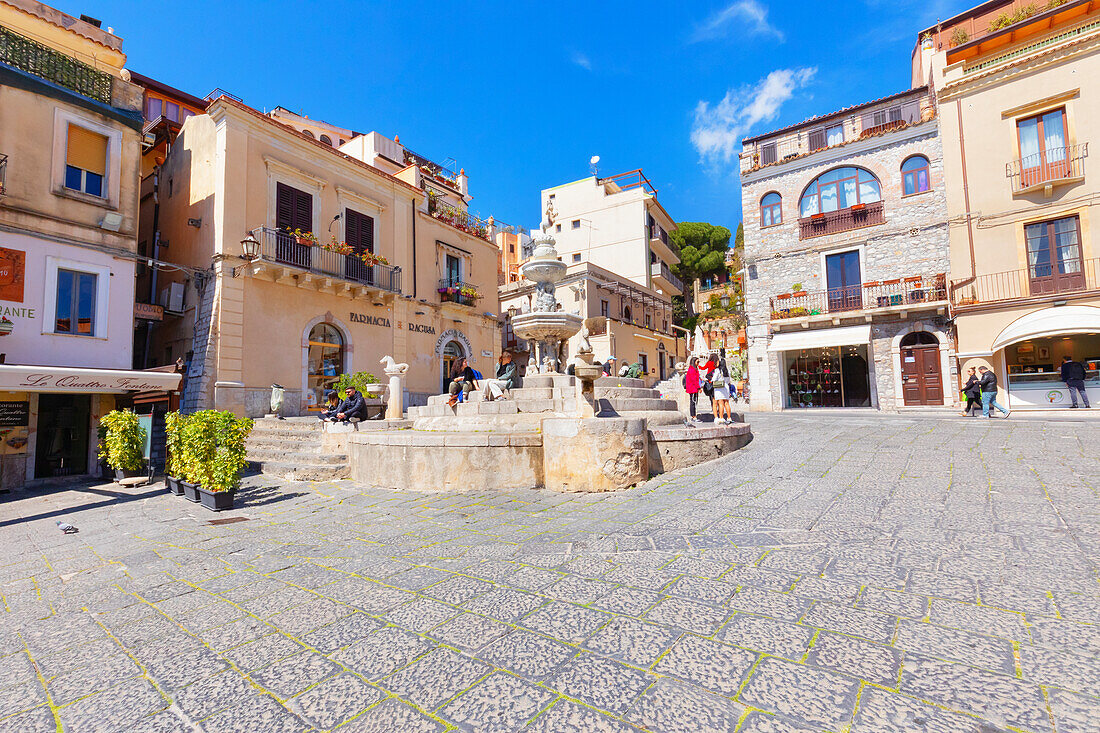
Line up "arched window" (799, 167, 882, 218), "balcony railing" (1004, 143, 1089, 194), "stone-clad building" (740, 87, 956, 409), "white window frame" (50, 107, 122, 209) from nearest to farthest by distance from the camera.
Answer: "white window frame" (50, 107, 122, 209)
"balcony railing" (1004, 143, 1089, 194)
"stone-clad building" (740, 87, 956, 409)
"arched window" (799, 167, 882, 218)

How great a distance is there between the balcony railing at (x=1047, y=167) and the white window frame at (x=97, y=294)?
27.4 metres

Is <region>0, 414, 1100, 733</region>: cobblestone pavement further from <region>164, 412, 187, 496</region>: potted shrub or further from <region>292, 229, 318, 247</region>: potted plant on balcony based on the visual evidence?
<region>292, 229, 318, 247</region>: potted plant on balcony

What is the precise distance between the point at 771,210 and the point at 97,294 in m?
23.8

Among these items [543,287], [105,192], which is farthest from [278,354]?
[543,287]

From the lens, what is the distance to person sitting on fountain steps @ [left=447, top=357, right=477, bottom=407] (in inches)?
385

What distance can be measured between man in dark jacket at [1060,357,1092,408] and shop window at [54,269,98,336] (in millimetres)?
26321

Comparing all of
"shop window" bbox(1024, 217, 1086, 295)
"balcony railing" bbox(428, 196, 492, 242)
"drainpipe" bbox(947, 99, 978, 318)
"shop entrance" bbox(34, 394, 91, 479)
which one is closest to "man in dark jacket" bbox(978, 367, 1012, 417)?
"drainpipe" bbox(947, 99, 978, 318)

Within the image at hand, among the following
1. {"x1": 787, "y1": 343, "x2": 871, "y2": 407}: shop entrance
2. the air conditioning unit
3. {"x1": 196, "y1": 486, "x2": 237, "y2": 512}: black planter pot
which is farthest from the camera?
{"x1": 787, "y1": 343, "x2": 871, "y2": 407}: shop entrance

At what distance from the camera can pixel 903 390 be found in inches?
700

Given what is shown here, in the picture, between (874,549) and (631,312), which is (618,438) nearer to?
(874,549)

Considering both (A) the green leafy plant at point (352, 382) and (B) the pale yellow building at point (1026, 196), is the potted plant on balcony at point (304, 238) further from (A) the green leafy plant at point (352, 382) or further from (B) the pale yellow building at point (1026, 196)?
(B) the pale yellow building at point (1026, 196)

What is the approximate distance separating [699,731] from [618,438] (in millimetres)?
4453

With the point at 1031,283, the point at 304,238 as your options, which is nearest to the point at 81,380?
the point at 304,238

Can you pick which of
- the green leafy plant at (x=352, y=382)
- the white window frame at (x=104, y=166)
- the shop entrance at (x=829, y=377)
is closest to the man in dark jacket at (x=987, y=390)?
the shop entrance at (x=829, y=377)
